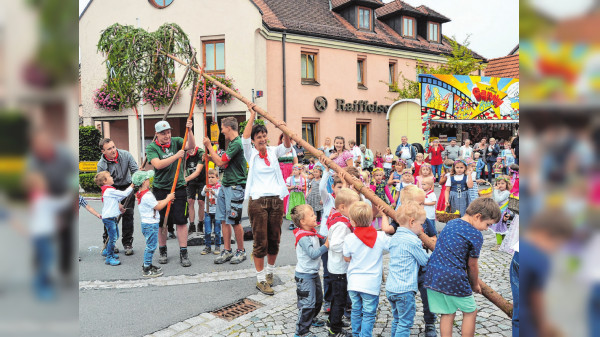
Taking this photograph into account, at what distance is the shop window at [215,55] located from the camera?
18281 mm

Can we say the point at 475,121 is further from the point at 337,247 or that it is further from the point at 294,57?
the point at 337,247

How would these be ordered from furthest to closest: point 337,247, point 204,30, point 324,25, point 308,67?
point 324,25, point 308,67, point 204,30, point 337,247

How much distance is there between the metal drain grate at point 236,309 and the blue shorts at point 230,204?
126 centimetres

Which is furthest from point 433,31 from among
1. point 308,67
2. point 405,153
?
point 405,153

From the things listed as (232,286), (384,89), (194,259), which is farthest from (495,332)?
(384,89)

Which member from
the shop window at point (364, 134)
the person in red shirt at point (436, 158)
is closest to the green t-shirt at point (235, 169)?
the person in red shirt at point (436, 158)

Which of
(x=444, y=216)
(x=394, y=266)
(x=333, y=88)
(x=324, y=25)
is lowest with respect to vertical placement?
(x=444, y=216)

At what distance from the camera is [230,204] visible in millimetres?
5844

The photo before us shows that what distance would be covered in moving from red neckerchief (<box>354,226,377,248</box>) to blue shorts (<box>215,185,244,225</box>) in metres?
2.48

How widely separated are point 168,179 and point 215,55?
13206mm

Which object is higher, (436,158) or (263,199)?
(436,158)

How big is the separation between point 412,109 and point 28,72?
20.8 m

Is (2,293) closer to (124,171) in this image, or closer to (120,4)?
(124,171)

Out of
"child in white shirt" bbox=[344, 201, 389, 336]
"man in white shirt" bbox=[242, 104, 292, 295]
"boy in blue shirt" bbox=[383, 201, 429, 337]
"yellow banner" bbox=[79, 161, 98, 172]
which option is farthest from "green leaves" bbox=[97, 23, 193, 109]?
"yellow banner" bbox=[79, 161, 98, 172]
